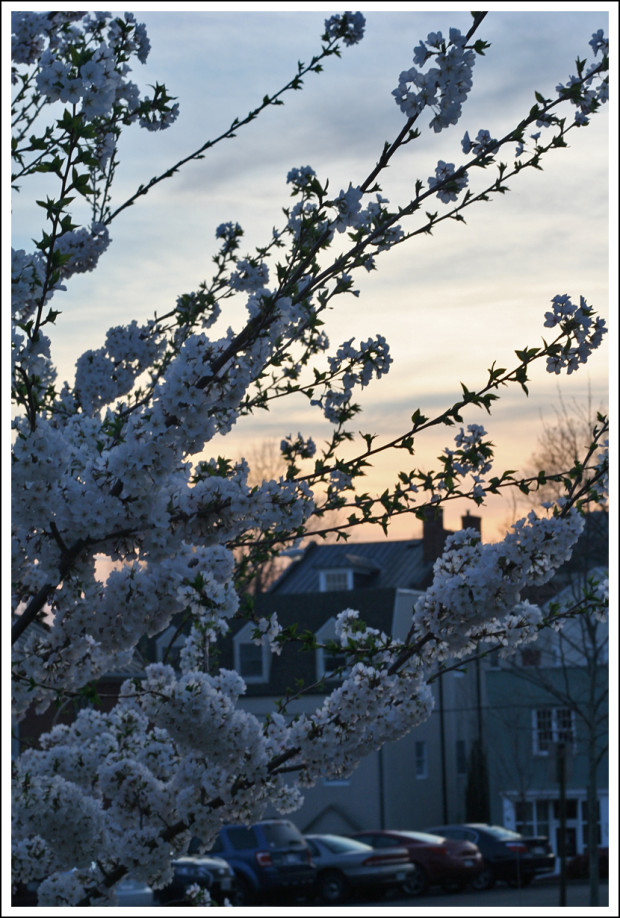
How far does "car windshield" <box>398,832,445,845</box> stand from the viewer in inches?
963

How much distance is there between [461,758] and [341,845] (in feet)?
41.4

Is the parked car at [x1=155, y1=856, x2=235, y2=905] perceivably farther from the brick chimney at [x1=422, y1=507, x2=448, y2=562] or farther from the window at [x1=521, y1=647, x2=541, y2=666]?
the brick chimney at [x1=422, y1=507, x2=448, y2=562]

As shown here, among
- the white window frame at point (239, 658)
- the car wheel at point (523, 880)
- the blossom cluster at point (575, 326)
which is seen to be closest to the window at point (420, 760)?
the white window frame at point (239, 658)

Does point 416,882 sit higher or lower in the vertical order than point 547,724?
lower

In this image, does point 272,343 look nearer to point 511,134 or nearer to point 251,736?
point 511,134

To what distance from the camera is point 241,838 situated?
73.5 ft

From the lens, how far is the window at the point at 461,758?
116 ft

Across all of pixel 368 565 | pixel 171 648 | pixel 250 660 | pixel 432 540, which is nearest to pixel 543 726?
pixel 432 540

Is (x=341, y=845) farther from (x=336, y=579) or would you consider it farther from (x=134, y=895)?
(x=336, y=579)

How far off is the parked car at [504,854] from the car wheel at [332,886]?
4.08 m

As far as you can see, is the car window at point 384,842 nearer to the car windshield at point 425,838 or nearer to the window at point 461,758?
the car windshield at point 425,838

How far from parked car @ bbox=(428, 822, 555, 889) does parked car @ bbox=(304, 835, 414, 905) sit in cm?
315

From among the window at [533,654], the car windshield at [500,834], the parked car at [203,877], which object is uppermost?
the window at [533,654]

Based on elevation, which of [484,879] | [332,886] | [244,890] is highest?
[244,890]
